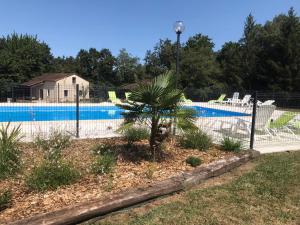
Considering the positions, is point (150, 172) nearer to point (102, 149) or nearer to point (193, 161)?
point (193, 161)

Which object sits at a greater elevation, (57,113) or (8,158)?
(8,158)

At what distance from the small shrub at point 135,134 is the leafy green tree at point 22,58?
35772 millimetres

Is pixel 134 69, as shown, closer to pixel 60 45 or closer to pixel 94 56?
pixel 94 56

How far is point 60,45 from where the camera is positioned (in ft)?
186

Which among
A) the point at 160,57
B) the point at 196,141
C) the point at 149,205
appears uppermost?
the point at 160,57

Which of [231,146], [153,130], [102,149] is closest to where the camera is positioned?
[153,130]

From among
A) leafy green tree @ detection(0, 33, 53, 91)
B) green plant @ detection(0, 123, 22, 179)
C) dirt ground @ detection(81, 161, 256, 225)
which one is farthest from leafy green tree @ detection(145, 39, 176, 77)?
green plant @ detection(0, 123, 22, 179)

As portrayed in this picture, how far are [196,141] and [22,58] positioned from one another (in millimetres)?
43640

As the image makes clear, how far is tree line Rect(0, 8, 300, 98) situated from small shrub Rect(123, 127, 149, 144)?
10.6 meters

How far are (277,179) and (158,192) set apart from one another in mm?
2439

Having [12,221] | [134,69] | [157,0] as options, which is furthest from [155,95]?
[134,69]

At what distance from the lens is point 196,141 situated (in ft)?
22.9

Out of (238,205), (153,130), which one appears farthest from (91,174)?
(238,205)

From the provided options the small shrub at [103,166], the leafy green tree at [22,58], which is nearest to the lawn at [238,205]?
the small shrub at [103,166]
